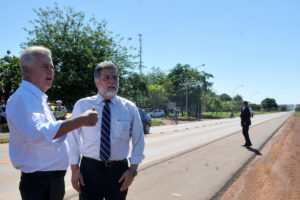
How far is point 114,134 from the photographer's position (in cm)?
245

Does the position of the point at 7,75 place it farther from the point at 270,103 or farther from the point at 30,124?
the point at 270,103

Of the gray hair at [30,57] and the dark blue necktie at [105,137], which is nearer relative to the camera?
the gray hair at [30,57]

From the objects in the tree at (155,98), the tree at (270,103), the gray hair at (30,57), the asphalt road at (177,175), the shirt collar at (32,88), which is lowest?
the asphalt road at (177,175)

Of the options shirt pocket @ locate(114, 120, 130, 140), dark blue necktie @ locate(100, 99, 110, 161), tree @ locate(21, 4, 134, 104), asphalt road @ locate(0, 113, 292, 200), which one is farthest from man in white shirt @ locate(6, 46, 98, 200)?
tree @ locate(21, 4, 134, 104)

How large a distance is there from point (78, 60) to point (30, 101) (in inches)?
882

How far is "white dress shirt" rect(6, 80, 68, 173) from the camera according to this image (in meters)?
1.73

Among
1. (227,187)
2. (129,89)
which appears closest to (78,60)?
(129,89)

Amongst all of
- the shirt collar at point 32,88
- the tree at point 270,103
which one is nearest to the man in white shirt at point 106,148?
the shirt collar at point 32,88

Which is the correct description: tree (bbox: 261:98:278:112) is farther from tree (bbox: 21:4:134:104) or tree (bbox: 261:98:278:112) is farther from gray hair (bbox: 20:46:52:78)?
gray hair (bbox: 20:46:52:78)

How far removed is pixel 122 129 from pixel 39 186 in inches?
33.4

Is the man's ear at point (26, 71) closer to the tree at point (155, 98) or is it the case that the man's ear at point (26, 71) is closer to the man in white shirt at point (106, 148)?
the man in white shirt at point (106, 148)

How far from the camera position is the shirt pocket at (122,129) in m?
2.46

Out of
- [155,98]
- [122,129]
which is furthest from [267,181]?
[155,98]

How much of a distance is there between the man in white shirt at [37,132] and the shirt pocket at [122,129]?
544mm
